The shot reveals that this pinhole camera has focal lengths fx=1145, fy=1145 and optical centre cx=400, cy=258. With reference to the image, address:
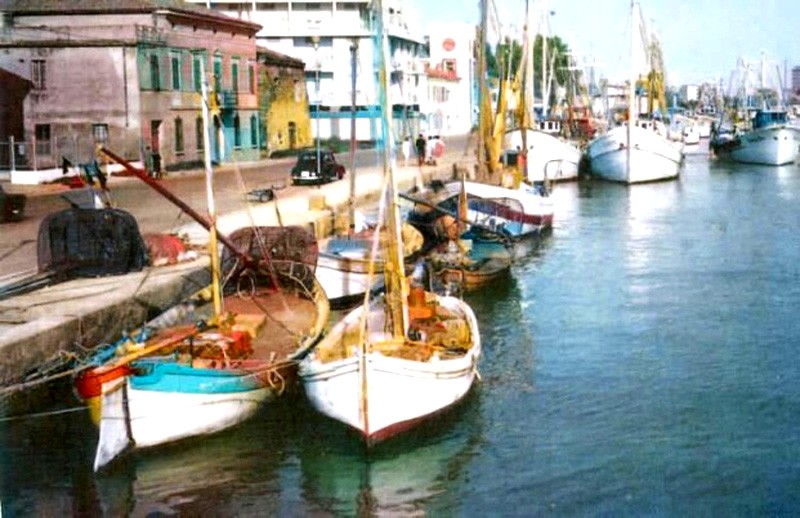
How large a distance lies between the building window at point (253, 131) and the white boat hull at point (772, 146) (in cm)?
3484

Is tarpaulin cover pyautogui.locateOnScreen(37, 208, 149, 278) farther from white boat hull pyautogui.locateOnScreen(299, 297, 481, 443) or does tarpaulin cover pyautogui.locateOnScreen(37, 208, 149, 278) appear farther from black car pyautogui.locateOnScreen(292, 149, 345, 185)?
black car pyautogui.locateOnScreen(292, 149, 345, 185)

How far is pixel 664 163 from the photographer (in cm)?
6347

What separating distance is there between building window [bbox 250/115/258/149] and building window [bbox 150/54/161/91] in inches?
482

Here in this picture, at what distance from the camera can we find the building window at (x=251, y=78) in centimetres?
5909

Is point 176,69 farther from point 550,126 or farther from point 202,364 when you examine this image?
point 202,364

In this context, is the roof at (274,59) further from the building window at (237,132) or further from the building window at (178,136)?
the building window at (178,136)

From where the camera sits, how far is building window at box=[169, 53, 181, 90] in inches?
1955

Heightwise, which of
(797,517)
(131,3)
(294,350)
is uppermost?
(131,3)

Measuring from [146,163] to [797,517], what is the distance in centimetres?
3696

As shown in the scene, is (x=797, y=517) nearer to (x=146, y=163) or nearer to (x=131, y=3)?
(x=146, y=163)

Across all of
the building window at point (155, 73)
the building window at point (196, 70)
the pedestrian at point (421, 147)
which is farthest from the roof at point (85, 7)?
the pedestrian at point (421, 147)

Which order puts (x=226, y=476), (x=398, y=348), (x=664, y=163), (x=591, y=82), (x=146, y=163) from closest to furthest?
(x=226, y=476)
(x=398, y=348)
(x=146, y=163)
(x=664, y=163)
(x=591, y=82)

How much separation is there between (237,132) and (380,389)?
44.7m

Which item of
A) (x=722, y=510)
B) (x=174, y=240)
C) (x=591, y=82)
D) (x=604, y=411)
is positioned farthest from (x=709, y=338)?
(x=591, y=82)
